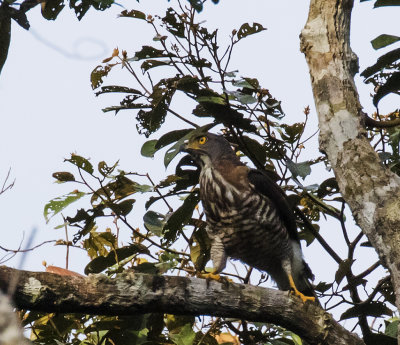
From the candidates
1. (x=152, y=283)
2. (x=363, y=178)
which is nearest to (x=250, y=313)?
(x=152, y=283)

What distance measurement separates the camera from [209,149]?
4.38m

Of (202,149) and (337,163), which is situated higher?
(202,149)

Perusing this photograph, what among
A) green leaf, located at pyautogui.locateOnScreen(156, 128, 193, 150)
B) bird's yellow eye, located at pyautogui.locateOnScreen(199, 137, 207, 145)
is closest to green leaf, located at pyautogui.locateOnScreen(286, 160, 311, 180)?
green leaf, located at pyautogui.locateOnScreen(156, 128, 193, 150)

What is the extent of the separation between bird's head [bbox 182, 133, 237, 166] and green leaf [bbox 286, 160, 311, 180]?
3.51ft

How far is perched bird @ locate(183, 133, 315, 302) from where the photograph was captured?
3.88 meters

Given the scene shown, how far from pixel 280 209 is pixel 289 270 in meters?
0.53

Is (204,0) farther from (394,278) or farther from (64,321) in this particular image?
(64,321)

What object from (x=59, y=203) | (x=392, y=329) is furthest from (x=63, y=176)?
(x=392, y=329)

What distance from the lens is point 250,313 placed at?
8.70ft

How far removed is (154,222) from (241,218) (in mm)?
732

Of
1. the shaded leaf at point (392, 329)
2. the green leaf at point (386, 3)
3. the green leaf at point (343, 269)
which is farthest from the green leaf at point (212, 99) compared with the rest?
the shaded leaf at point (392, 329)

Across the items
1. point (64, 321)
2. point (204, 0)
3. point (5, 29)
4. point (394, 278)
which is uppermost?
point (5, 29)

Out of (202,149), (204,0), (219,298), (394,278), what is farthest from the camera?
(202,149)

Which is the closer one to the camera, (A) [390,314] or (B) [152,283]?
(B) [152,283]
